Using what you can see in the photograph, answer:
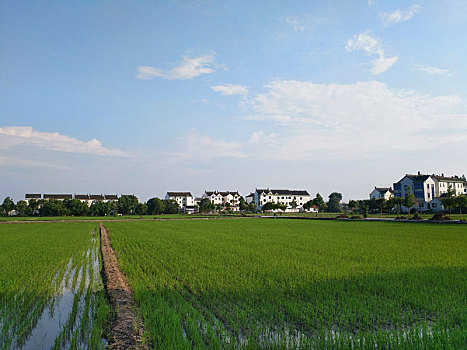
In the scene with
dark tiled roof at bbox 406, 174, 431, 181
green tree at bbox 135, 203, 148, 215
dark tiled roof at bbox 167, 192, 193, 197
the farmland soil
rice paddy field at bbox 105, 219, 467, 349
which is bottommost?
the farmland soil

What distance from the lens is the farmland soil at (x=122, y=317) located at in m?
5.64

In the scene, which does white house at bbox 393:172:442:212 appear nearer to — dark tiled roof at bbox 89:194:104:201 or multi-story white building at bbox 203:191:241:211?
multi-story white building at bbox 203:191:241:211

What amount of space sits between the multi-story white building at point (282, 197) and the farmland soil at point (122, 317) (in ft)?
382

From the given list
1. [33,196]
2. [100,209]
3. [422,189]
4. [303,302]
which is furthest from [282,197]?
[303,302]

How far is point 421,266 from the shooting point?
1192 cm

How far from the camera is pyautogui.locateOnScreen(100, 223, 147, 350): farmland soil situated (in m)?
5.64

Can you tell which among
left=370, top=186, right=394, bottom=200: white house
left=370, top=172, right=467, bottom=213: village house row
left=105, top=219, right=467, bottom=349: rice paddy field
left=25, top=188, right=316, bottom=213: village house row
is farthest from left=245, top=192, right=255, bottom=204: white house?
left=105, top=219, right=467, bottom=349: rice paddy field

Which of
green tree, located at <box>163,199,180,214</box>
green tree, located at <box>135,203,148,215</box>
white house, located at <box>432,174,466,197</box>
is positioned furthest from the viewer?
green tree, located at <box>163,199,180,214</box>

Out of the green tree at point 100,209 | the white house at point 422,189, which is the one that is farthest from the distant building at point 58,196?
the white house at point 422,189

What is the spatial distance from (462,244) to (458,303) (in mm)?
13230

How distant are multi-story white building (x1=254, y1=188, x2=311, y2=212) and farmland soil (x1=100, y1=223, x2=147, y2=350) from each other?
116m

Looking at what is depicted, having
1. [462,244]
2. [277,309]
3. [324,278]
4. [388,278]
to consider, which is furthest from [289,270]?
[462,244]

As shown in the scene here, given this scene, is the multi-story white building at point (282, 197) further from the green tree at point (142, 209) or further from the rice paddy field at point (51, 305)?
the rice paddy field at point (51, 305)

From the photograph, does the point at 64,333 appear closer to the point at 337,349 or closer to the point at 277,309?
the point at 277,309
